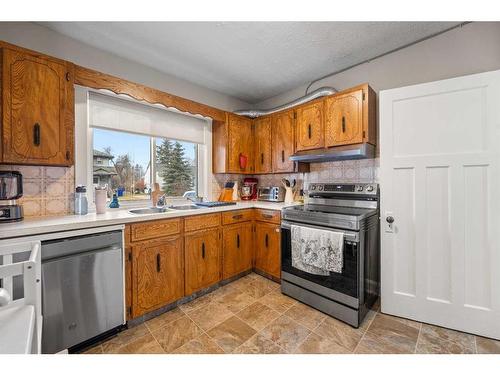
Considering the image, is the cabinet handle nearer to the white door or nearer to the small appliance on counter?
the small appliance on counter

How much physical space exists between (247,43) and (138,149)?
1.66m

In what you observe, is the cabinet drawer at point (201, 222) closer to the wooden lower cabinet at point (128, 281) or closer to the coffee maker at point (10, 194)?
the wooden lower cabinet at point (128, 281)

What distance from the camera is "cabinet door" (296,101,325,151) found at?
2.53 meters

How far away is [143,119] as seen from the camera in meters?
2.52

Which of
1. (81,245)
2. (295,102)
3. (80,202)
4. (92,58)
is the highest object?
(92,58)

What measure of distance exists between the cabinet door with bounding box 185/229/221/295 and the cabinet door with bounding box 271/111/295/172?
48.2 inches

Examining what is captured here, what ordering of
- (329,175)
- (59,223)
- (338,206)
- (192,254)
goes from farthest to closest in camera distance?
(329,175) < (338,206) < (192,254) < (59,223)

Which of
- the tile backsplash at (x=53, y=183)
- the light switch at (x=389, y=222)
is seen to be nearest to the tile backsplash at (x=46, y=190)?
the tile backsplash at (x=53, y=183)

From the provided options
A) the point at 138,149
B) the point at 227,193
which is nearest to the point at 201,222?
→ the point at 227,193

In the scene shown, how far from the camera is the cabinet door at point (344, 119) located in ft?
7.27

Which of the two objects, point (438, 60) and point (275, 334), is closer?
point (275, 334)

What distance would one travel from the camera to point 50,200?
1899mm

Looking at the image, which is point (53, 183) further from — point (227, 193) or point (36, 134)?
point (227, 193)
